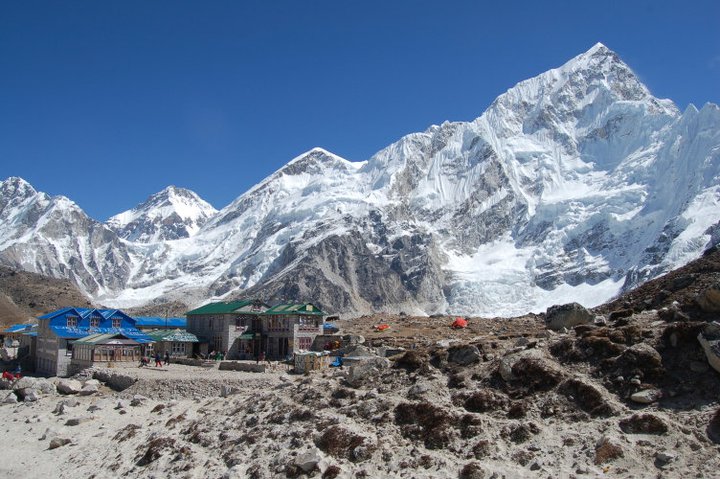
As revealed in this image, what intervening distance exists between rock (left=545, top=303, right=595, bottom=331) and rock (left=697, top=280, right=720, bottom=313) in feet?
36.3

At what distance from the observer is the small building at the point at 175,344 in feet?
242

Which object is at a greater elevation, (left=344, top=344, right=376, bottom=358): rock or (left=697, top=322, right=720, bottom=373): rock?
(left=697, top=322, right=720, bottom=373): rock

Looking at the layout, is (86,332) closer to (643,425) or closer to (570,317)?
(570,317)

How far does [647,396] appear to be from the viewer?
23.2 m

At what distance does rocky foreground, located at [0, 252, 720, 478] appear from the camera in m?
21.6

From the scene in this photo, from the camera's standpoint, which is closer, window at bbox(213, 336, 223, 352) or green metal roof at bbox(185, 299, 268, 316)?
window at bbox(213, 336, 223, 352)

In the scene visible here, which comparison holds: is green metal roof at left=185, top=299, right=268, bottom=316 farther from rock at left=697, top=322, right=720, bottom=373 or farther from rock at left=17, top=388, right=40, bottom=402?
rock at left=697, top=322, right=720, bottom=373

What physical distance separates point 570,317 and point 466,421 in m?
18.5

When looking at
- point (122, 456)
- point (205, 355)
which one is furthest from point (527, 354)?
point (205, 355)

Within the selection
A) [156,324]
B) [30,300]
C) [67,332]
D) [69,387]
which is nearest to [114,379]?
[69,387]

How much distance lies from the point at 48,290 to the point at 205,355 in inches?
5671

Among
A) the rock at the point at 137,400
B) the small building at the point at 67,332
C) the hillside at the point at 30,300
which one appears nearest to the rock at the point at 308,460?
the rock at the point at 137,400

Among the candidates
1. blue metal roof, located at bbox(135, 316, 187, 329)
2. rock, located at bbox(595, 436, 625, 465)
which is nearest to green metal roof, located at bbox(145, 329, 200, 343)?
blue metal roof, located at bbox(135, 316, 187, 329)

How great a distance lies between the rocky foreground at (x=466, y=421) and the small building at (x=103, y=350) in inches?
894
